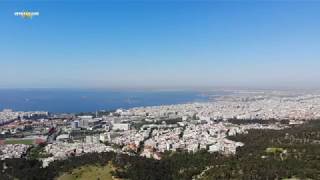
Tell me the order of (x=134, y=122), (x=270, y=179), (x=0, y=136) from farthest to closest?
1. (x=134, y=122)
2. (x=0, y=136)
3. (x=270, y=179)

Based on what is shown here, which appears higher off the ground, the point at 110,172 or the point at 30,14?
the point at 30,14

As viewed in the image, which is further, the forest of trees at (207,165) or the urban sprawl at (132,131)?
the urban sprawl at (132,131)

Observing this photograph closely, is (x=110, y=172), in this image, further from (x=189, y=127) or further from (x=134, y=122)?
(x=134, y=122)

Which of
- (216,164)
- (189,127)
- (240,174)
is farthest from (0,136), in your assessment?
(240,174)

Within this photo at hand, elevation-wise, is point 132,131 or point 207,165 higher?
point 207,165

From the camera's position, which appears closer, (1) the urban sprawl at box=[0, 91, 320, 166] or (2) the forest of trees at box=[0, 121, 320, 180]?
(2) the forest of trees at box=[0, 121, 320, 180]

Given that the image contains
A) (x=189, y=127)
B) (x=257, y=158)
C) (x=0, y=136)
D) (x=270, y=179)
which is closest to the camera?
(x=270, y=179)

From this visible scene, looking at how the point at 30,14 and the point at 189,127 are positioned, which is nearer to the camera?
the point at 30,14

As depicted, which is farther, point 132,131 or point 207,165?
point 132,131
